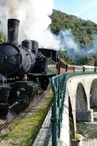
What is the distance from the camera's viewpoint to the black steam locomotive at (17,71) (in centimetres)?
929

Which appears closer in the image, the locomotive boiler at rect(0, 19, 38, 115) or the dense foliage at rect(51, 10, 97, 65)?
the locomotive boiler at rect(0, 19, 38, 115)

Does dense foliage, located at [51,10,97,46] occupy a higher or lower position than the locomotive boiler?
higher

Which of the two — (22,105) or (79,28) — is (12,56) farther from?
(79,28)

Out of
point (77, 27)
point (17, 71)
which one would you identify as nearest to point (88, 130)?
point (17, 71)

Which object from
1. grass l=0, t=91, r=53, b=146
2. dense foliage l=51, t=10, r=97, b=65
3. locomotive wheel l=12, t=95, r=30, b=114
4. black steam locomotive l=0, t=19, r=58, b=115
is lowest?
grass l=0, t=91, r=53, b=146

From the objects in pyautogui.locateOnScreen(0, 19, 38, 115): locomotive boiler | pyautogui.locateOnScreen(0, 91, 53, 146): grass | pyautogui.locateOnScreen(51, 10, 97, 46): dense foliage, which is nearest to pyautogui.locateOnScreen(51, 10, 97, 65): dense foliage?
pyautogui.locateOnScreen(51, 10, 97, 46): dense foliage

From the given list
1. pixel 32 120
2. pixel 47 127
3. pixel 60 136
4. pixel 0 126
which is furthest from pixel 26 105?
pixel 60 136

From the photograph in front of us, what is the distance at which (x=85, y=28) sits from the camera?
419 feet

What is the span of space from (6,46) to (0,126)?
5.14 m

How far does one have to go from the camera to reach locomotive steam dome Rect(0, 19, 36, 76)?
1100 centimetres

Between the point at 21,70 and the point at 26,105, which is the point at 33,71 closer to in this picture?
the point at 21,70

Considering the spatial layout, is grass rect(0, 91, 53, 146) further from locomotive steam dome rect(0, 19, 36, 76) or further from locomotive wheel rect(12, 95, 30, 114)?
locomotive steam dome rect(0, 19, 36, 76)

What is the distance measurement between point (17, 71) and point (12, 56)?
671 millimetres

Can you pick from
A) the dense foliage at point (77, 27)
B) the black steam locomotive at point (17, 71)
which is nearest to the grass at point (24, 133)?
the black steam locomotive at point (17, 71)
